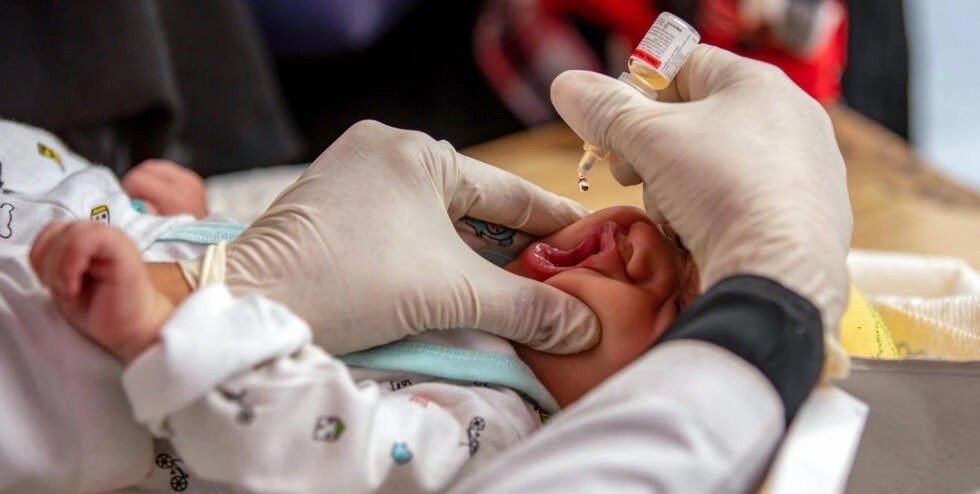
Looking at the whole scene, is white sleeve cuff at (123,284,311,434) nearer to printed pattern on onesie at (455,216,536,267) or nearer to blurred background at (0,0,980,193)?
printed pattern on onesie at (455,216,536,267)

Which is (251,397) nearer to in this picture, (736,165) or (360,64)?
(736,165)

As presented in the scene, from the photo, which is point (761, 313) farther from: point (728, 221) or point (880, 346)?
point (880, 346)

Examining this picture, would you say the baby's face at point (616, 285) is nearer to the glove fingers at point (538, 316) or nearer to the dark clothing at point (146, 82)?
the glove fingers at point (538, 316)

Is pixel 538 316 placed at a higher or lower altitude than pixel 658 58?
lower

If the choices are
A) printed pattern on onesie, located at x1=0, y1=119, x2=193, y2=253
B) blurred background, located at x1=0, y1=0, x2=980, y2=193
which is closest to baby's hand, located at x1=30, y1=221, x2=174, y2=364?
printed pattern on onesie, located at x1=0, y1=119, x2=193, y2=253

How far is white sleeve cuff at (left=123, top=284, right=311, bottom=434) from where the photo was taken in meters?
0.56

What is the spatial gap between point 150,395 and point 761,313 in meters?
0.32

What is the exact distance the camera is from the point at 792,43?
147 centimetres

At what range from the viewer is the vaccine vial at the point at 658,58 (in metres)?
0.73

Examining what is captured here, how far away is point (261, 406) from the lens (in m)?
0.58

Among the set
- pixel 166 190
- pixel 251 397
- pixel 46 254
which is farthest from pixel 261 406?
pixel 166 190

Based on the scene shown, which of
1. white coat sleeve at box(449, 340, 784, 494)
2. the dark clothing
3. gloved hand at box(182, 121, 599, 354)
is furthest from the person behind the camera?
the dark clothing

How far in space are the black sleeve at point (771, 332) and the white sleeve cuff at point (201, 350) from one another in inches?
8.5

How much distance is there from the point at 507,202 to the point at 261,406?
279mm
